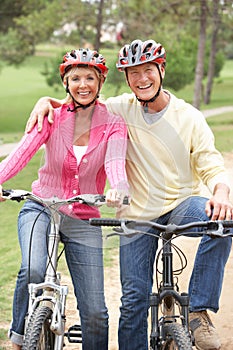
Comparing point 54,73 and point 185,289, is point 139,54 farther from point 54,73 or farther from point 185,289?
point 54,73

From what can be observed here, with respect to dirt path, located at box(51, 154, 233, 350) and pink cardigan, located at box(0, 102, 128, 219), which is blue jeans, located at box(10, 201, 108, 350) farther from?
dirt path, located at box(51, 154, 233, 350)

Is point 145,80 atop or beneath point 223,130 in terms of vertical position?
atop

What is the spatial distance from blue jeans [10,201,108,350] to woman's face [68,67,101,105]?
0.65 meters

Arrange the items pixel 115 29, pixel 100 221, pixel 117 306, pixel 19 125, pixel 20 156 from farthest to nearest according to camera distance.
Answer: pixel 19 125, pixel 115 29, pixel 117 306, pixel 20 156, pixel 100 221

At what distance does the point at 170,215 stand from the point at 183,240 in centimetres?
466

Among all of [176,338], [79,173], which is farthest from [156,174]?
[176,338]

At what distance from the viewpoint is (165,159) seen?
15.4 ft

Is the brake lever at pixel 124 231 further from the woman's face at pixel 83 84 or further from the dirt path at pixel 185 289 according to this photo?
the dirt path at pixel 185 289

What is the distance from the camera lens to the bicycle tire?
3877 mm

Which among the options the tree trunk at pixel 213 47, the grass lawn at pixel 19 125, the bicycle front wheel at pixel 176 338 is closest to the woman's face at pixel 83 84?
the grass lawn at pixel 19 125

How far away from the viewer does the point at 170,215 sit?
183 inches

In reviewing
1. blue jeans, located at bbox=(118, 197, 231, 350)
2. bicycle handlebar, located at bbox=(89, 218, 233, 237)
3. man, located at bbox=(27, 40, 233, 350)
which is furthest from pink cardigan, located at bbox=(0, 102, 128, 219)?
bicycle handlebar, located at bbox=(89, 218, 233, 237)

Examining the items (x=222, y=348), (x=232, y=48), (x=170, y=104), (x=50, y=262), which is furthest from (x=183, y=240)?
(x=232, y=48)

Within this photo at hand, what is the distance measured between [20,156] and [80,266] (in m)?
0.69
